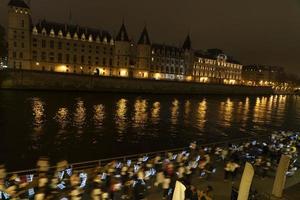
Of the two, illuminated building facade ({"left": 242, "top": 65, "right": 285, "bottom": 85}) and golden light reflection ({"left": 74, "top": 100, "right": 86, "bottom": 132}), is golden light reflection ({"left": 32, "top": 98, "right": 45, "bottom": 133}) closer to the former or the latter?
golden light reflection ({"left": 74, "top": 100, "right": 86, "bottom": 132})

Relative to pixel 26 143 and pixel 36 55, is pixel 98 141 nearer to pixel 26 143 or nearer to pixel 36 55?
pixel 26 143

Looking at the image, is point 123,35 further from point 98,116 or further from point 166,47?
point 98,116

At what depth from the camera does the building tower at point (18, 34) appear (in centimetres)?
8525

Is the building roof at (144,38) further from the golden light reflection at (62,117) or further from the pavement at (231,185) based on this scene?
the pavement at (231,185)

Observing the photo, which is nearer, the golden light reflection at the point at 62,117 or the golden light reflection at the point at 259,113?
the golden light reflection at the point at 62,117

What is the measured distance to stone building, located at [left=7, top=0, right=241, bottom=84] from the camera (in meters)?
86.4

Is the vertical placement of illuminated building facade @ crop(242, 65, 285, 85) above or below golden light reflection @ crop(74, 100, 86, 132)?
above

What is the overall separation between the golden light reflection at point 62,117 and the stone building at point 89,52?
45.7m

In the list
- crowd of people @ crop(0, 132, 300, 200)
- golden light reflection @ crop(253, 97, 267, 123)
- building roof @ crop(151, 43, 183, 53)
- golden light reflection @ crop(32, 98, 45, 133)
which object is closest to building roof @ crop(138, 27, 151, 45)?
building roof @ crop(151, 43, 183, 53)

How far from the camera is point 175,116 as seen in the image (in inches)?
2044

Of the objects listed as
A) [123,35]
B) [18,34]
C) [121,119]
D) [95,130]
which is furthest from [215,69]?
[95,130]

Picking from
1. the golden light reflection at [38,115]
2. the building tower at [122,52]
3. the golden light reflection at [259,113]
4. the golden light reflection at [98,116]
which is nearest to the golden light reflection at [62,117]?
the golden light reflection at [38,115]

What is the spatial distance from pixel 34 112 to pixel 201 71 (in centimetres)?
10076

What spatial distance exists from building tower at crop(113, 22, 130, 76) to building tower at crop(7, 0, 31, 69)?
3069cm
